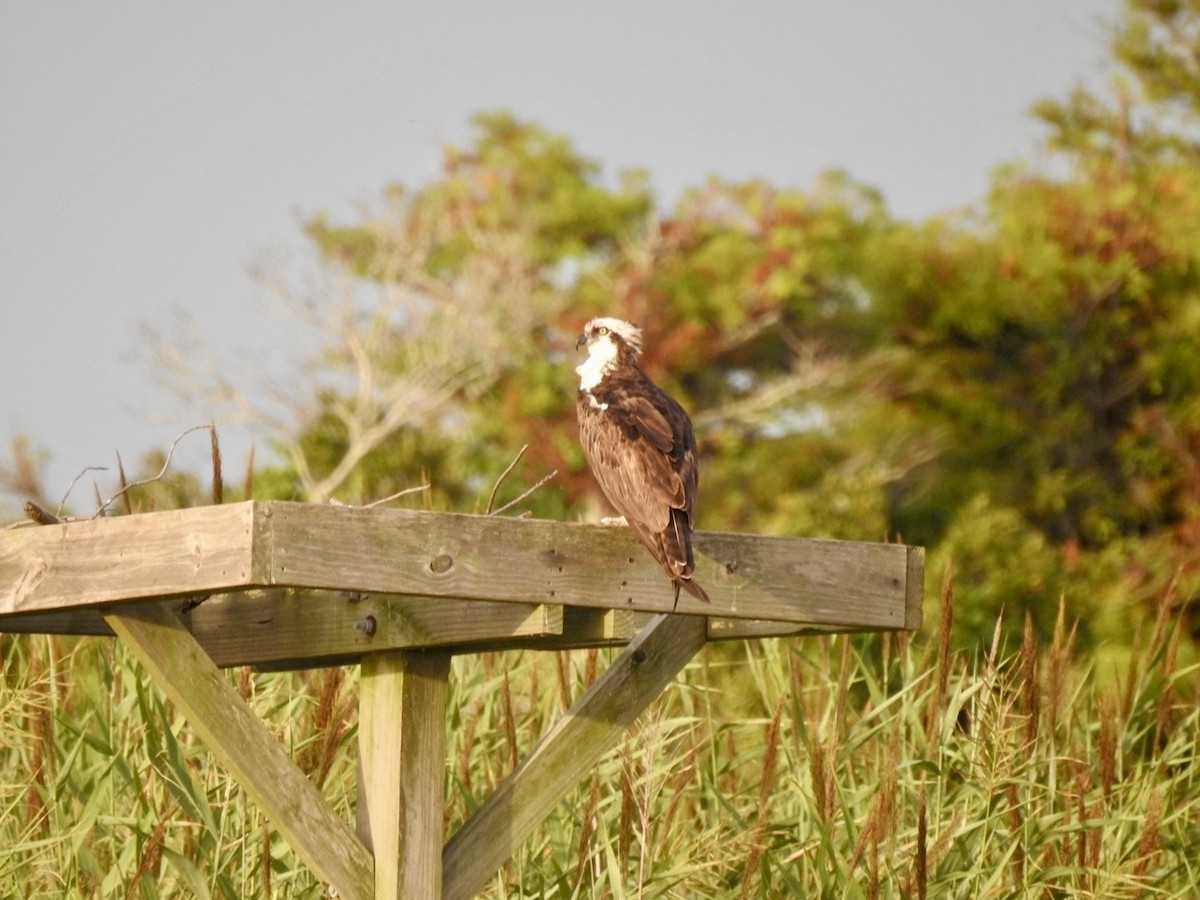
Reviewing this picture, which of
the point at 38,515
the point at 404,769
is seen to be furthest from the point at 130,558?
the point at 404,769

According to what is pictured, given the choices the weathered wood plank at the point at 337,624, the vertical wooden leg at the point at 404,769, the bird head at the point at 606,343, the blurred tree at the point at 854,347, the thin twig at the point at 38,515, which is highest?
the blurred tree at the point at 854,347

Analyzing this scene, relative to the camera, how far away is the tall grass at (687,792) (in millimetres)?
4301

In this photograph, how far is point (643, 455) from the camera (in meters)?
4.61

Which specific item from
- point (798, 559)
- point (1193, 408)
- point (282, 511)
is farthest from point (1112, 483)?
point (282, 511)

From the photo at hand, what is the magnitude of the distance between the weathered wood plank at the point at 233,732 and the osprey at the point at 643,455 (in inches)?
36.7

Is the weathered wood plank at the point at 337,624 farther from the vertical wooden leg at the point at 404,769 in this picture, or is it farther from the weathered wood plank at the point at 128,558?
the weathered wood plank at the point at 128,558

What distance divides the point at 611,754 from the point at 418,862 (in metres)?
1.41

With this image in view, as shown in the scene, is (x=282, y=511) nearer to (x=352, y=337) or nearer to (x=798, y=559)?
(x=798, y=559)

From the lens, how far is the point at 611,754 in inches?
209

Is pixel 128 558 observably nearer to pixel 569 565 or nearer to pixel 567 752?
pixel 569 565

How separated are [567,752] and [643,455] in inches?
30.0

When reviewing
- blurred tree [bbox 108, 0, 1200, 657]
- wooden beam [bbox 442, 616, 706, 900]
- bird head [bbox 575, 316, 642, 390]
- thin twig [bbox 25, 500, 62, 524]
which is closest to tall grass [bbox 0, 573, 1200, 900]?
wooden beam [bbox 442, 616, 706, 900]

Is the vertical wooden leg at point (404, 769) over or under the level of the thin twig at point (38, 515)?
under

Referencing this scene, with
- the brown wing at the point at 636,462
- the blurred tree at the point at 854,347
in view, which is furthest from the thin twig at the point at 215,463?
the blurred tree at the point at 854,347
